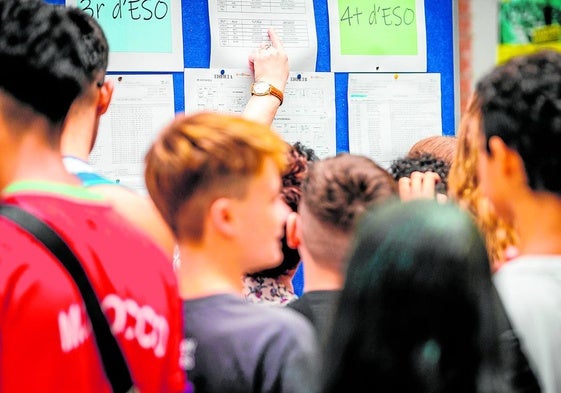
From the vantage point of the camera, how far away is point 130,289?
1.04 meters

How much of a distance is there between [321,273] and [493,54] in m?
1.76

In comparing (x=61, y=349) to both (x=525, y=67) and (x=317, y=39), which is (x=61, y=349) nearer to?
(x=525, y=67)

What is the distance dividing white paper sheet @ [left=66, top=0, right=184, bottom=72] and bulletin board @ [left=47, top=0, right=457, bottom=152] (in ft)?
0.11

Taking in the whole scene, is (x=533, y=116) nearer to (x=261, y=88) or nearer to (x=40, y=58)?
(x=40, y=58)

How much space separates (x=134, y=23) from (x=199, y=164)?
1251 mm

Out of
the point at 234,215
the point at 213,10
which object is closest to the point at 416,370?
the point at 234,215

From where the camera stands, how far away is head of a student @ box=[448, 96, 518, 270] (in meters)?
1.54

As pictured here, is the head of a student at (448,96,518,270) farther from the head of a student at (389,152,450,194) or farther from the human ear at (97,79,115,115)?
the human ear at (97,79,115,115)

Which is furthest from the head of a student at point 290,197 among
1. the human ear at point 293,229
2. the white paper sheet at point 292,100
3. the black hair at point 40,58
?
the black hair at point 40,58

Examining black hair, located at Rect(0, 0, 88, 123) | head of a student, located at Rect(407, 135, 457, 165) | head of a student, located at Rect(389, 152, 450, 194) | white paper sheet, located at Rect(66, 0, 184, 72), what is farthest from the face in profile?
white paper sheet, located at Rect(66, 0, 184, 72)

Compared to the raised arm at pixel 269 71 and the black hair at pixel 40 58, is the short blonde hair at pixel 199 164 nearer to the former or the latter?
the black hair at pixel 40 58

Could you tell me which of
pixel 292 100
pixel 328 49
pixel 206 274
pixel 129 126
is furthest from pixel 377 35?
pixel 206 274

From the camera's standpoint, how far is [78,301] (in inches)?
38.4

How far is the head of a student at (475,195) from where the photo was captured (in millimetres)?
1540
